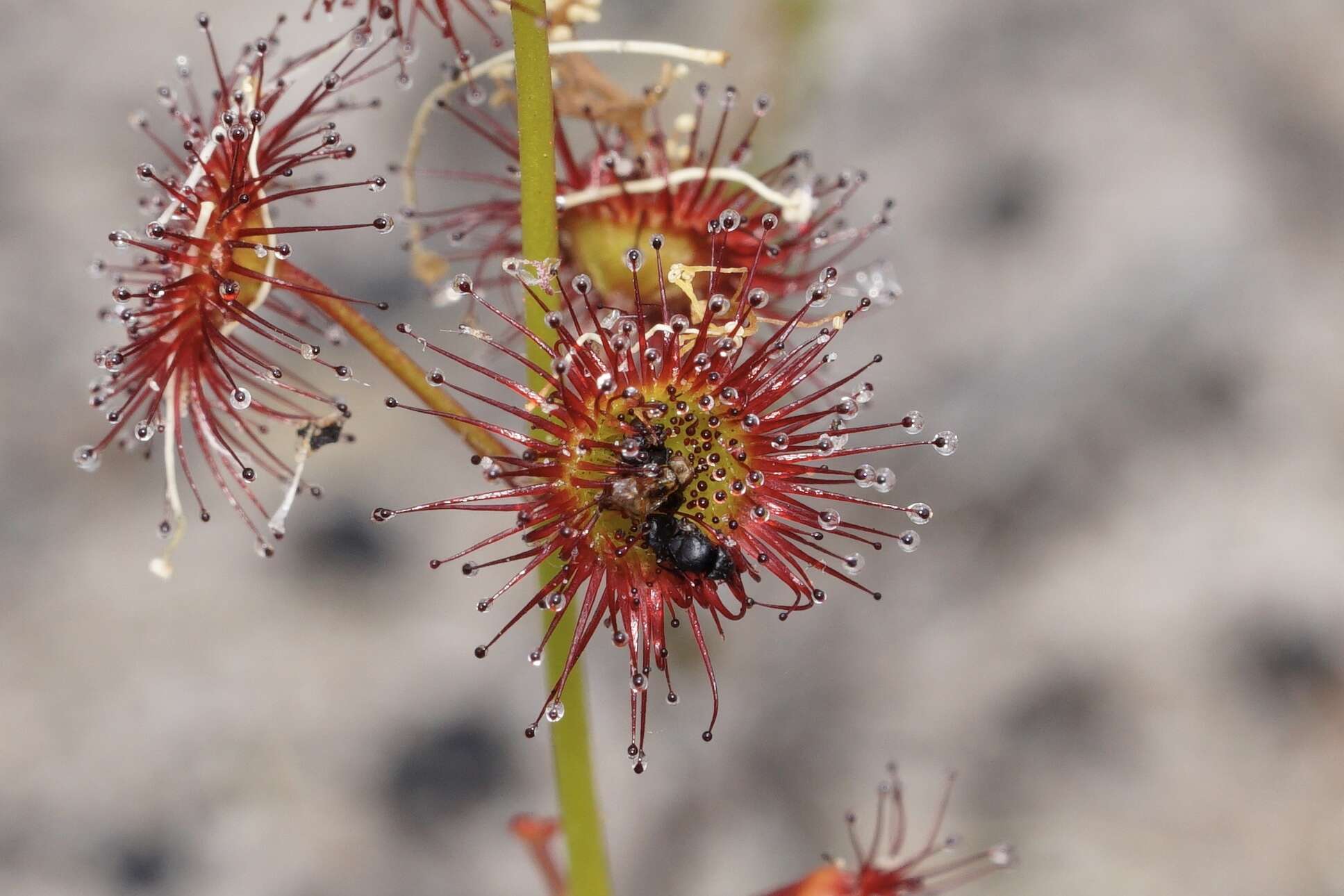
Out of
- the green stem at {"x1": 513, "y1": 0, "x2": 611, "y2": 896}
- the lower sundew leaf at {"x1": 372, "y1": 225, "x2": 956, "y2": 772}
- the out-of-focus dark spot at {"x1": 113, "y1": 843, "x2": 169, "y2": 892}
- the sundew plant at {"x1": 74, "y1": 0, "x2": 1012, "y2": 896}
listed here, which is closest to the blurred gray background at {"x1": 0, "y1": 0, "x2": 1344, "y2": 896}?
the out-of-focus dark spot at {"x1": 113, "y1": 843, "x2": 169, "y2": 892}

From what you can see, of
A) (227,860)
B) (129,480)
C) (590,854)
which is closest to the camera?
(590,854)

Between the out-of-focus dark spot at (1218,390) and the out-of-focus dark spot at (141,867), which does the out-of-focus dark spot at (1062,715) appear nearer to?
the out-of-focus dark spot at (1218,390)

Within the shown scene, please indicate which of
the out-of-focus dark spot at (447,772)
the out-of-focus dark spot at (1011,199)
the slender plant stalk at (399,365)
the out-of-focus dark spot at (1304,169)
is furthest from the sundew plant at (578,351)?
the out-of-focus dark spot at (1304,169)

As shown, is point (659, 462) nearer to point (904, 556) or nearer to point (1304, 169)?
point (904, 556)

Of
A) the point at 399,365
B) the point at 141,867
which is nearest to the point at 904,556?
the point at 141,867

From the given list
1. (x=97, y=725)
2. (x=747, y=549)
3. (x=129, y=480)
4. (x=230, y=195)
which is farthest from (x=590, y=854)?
(x=129, y=480)

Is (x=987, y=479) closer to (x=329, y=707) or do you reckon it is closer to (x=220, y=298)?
(x=329, y=707)
